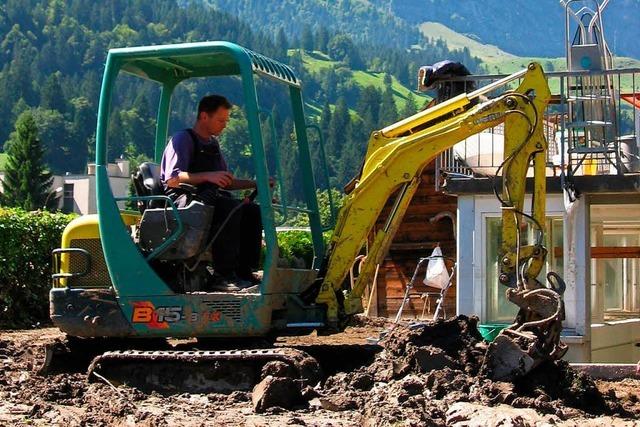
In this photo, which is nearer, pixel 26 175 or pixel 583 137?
pixel 583 137

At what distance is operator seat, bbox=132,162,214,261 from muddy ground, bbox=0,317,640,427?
4.03 feet

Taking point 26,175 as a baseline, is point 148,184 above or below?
below

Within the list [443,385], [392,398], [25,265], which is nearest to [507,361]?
[443,385]

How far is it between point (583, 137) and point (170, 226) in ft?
21.0

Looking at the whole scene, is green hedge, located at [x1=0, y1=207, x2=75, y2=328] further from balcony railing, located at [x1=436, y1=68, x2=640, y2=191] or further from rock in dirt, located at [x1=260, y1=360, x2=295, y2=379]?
rock in dirt, located at [x1=260, y1=360, x2=295, y2=379]

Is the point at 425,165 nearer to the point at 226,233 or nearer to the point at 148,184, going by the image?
the point at 226,233

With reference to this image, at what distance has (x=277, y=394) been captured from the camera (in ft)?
31.9

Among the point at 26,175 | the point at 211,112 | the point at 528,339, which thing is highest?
the point at 26,175

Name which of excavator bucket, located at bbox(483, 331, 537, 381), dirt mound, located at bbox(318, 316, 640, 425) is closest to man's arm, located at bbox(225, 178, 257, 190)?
dirt mound, located at bbox(318, 316, 640, 425)

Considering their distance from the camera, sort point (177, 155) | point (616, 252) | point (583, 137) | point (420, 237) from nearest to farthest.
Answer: point (177, 155) < point (583, 137) < point (616, 252) < point (420, 237)

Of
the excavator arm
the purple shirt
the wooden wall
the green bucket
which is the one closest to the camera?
the purple shirt

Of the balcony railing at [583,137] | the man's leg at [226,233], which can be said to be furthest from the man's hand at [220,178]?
the balcony railing at [583,137]

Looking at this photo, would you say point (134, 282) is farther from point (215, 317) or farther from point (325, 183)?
point (325, 183)

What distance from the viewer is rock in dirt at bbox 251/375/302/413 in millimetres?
9695
